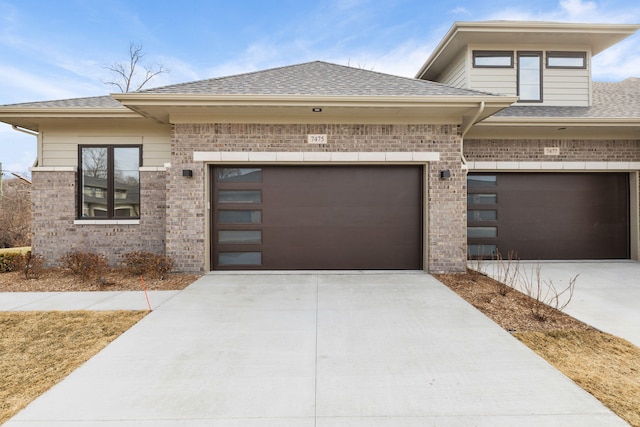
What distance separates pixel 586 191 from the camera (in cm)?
829

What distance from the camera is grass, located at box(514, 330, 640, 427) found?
254cm

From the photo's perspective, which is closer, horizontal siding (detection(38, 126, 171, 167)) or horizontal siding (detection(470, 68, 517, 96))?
horizontal siding (detection(38, 126, 171, 167))

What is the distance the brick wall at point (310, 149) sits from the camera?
680cm

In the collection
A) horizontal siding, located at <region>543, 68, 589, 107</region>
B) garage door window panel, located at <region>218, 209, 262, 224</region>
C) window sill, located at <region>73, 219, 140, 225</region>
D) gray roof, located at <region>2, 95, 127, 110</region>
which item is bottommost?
window sill, located at <region>73, 219, 140, 225</region>

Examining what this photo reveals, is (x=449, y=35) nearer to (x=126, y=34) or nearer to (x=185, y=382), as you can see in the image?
(x=185, y=382)

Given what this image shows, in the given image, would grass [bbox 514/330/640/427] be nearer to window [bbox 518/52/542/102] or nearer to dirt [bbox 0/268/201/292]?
dirt [bbox 0/268/201/292]

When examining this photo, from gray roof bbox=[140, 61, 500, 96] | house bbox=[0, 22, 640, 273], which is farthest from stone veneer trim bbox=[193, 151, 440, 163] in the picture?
gray roof bbox=[140, 61, 500, 96]

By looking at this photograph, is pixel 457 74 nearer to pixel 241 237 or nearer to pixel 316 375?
pixel 241 237

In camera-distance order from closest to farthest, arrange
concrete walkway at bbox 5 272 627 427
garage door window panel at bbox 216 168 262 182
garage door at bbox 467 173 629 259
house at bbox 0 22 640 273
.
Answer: concrete walkway at bbox 5 272 627 427
house at bbox 0 22 640 273
garage door window panel at bbox 216 168 262 182
garage door at bbox 467 173 629 259

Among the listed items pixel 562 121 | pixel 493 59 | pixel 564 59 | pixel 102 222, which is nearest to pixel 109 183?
pixel 102 222

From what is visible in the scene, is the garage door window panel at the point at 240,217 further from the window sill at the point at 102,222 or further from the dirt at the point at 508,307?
the dirt at the point at 508,307

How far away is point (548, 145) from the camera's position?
811 centimetres

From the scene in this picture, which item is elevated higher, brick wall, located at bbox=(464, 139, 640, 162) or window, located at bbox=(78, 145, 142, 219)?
brick wall, located at bbox=(464, 139, 640, 162)

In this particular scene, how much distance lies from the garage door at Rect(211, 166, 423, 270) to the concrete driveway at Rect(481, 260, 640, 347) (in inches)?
89.9
